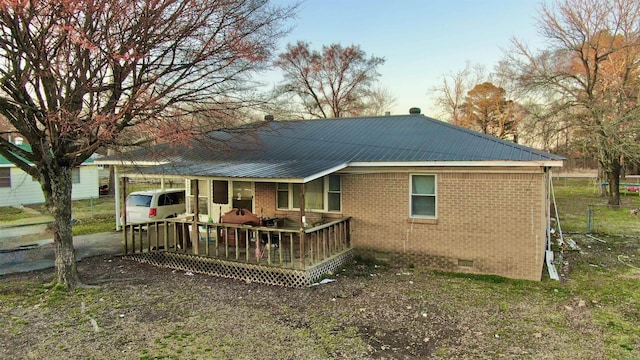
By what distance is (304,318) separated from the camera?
705 cm

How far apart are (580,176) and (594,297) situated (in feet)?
147

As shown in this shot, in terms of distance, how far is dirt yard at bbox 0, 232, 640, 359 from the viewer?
579 centimetres

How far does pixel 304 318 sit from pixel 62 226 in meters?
5.59

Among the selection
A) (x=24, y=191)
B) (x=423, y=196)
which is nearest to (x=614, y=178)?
(x=423, y=196)

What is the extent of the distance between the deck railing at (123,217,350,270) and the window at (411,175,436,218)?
6.16 feet

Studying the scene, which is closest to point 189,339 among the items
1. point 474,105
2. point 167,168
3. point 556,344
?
point 556,344

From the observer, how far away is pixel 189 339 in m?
6.12

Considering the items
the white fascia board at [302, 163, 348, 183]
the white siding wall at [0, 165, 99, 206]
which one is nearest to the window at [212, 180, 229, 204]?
the white fascia board at [302, 163, 348, 183]

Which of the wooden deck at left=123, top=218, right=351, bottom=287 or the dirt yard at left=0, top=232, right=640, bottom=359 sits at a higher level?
the wooden deck at left=123, top=218, right=351, bottom=287

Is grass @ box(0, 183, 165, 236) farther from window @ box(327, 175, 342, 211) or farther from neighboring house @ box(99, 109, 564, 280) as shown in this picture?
window @ box(327, 175, 342, 211)

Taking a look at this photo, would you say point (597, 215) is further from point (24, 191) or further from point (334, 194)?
point (24, 191)

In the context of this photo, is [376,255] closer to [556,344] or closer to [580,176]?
[556,344]

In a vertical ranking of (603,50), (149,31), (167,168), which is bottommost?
(167,168)

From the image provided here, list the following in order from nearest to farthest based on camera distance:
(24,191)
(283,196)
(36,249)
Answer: (283,196), (36,249), (24,191)
